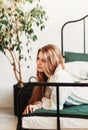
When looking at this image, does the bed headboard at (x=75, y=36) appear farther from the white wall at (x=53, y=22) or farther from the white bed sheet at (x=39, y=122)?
the white bed sheet at (x=39, y=122)

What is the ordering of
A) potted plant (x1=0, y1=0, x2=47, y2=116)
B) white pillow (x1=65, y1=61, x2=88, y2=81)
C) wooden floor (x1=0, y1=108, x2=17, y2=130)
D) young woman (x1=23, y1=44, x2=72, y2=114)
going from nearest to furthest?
young woman (x1=23, y1=44, x2=72, y2=114) < white pillow (x1=65, y1=61, x2=88, y2=81) < wooden floor (x1=0, y1=108, x2=17, y2=130) < potted plant (x1=0, y1=0, x2=47, y2=116)

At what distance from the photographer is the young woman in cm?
233

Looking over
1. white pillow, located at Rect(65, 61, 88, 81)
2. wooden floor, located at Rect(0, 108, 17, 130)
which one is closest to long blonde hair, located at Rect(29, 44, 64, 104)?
white pillow, located at Rect(65, 61, 88, 81)

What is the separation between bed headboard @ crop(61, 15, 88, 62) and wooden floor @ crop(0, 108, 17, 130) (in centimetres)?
92

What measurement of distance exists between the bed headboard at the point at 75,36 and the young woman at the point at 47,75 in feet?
3.71

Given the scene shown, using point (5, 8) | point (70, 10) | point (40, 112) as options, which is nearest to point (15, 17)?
point (5, 8)

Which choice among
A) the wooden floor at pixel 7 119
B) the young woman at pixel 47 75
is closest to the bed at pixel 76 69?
the young woman at pixel 47 75

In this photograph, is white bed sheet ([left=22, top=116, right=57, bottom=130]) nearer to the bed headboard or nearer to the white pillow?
the white pillow

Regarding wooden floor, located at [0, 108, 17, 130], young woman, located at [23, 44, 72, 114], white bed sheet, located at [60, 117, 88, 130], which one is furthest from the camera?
wooden floor, located at [0, 108, 17, 130]

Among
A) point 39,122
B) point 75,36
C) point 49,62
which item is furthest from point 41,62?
point 75,36

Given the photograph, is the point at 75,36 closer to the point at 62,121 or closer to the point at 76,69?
the point at 76,69

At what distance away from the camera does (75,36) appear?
3631 millimetres

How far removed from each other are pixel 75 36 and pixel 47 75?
1268mm

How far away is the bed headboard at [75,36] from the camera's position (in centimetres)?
359
